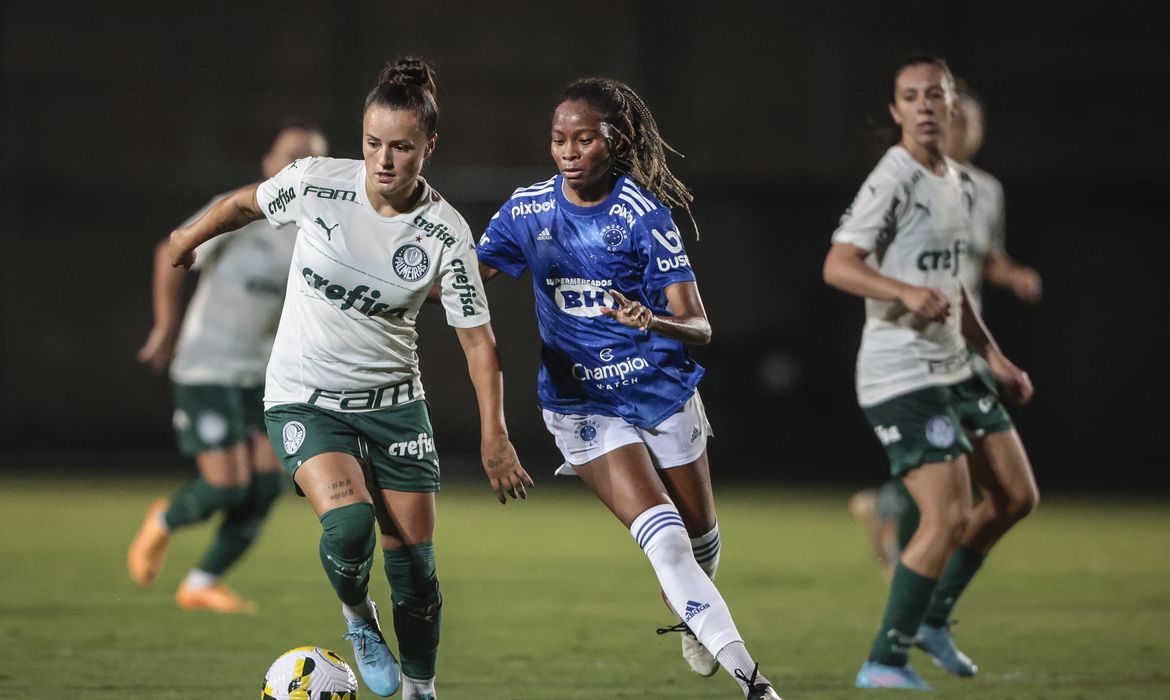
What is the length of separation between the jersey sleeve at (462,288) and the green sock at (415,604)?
2.53ft

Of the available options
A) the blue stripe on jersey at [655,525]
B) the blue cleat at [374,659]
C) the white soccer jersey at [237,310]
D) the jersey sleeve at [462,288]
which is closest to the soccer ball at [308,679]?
the blue cleat at [374,659]

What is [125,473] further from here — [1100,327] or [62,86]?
[1100,327]

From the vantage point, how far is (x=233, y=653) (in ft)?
21.7

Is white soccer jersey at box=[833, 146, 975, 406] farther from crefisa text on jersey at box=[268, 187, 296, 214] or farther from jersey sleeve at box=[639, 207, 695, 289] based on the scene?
crefisa text on jersey at box=[268, 187, 296, 214]

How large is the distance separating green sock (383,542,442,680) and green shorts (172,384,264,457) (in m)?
3.03

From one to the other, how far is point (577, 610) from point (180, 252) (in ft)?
11.4

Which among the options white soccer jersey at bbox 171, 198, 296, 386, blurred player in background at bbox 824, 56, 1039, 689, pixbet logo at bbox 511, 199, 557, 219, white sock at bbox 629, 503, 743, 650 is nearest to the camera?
white sock at bbox 629, 503, 743, 650

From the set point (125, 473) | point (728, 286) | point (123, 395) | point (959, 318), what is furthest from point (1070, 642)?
point (123, 395)

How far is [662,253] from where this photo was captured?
517cm

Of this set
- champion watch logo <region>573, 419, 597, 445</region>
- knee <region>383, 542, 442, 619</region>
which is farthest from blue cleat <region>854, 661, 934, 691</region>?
knee <region>383, 542, 442, 619</region>

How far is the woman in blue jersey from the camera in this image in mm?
5191

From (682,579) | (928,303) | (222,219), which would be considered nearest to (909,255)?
(928,303)

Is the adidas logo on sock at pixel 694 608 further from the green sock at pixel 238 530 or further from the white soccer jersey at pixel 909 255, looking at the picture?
the green sock at pixel 238 530

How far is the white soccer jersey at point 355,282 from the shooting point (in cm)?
512
